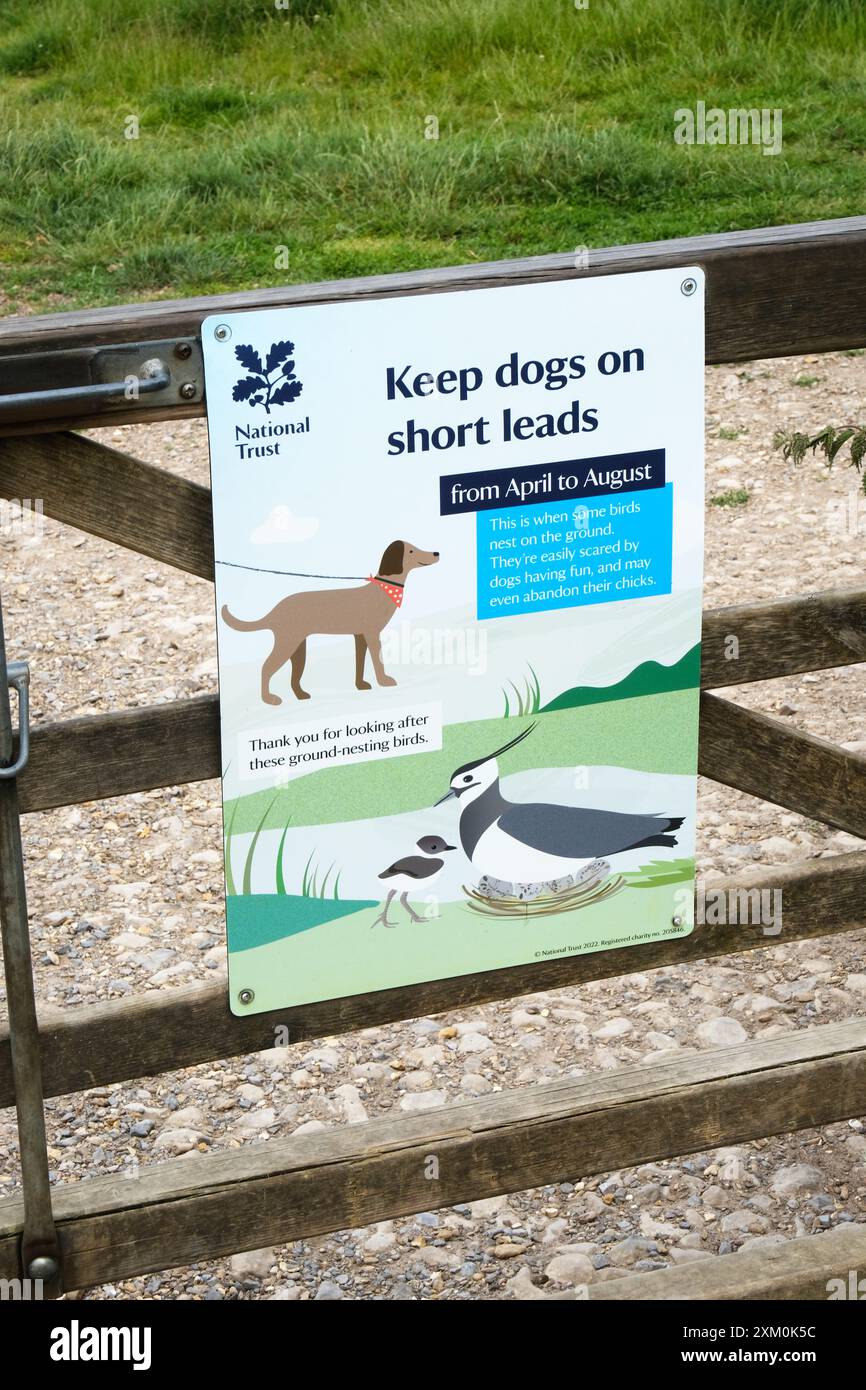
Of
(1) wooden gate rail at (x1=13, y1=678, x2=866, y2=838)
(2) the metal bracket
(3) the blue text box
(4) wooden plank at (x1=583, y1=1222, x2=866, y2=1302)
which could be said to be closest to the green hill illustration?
(3) the blue text box

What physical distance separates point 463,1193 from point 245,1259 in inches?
36.5

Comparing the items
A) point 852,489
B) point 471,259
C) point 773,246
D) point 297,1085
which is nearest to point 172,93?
point 471,259

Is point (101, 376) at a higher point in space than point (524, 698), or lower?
higher

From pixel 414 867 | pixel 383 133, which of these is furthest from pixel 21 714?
pixel 383 133

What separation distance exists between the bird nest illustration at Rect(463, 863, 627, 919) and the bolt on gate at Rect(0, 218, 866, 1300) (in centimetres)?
11

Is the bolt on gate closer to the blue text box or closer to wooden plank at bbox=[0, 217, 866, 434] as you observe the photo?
wooden plank at bbox=[0, 217, 866, 434]

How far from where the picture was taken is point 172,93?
1223 cm

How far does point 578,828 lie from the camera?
266 centimetres

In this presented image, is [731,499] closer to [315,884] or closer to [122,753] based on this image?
[315,884]

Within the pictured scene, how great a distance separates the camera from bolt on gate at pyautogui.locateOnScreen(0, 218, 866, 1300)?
2.23 meters

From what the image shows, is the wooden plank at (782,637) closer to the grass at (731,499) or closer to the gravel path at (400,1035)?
the gravel path at (400,1035)

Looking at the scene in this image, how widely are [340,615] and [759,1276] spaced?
4.81 ft

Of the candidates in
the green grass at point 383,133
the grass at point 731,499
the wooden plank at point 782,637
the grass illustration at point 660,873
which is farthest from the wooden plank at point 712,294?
the green grass at point 383,133

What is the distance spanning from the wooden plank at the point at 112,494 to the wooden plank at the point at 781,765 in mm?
932
